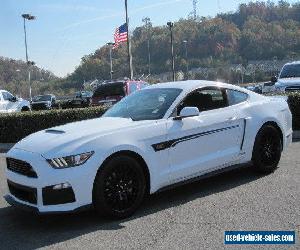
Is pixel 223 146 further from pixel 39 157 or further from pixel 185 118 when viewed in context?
pixel 39 157

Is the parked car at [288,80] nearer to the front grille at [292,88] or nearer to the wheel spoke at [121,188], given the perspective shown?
the front grille at [292,88]

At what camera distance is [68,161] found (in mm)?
4941

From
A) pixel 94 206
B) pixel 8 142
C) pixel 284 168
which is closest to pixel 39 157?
pixel 94 206

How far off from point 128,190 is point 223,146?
168 cm

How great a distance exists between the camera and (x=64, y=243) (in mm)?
4715

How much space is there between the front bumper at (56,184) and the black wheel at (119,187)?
115 millimetres

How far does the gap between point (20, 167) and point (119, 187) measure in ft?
3.73

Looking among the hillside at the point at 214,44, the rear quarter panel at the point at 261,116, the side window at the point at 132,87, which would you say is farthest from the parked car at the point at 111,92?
the hillside at the point at 214,44

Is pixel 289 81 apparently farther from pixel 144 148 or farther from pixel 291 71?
pixel 144 148

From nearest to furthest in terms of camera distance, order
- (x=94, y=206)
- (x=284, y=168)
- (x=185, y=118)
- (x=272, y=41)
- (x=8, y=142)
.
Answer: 1. (x=94, y=206)
2. (x=185, y=118)
3. (x=284, y=168)
4. (x=8, y=142)
5. (x=272, y=41)

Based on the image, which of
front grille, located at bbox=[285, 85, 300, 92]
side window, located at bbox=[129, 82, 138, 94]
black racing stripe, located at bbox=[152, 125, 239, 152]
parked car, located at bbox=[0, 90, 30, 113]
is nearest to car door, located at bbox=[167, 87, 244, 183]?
black racing stripe, located at bbox=[152, 125, 239, 152]

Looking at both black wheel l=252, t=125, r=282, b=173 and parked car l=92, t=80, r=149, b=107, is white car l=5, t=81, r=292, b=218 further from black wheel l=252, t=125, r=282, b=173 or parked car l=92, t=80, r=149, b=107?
parked car l=92, t=80, r=149, b=107

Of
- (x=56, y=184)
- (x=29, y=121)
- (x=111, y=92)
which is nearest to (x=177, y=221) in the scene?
(x=56, y=184)

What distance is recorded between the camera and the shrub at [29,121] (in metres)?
13.7
